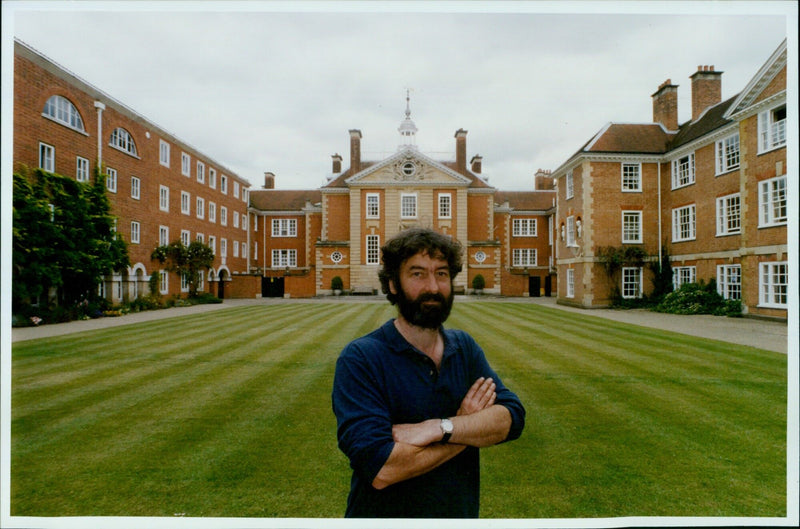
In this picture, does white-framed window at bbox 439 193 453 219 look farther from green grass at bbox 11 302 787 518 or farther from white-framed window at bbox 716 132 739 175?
white-framed window at bbox 716 132 739 175

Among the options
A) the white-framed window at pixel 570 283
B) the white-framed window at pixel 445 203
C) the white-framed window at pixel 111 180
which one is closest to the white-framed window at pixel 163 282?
the white-framed window at pixel 111 180

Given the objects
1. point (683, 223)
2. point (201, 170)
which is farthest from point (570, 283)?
point (201, 170)

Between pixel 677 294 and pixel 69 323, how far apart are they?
31.9 ft

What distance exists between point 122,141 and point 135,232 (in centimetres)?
99

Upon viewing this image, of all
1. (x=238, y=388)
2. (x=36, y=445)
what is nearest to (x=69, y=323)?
(x=36, y=445)

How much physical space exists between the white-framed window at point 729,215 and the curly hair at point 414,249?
598 centimetres

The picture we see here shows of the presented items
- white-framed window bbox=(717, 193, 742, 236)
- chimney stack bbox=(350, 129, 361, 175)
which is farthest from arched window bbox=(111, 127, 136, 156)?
white-framed window bbox=(717, 193, 742, 236)

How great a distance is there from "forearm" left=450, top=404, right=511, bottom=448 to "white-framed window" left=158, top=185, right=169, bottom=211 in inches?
187

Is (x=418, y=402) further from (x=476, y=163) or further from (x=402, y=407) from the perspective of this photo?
(x=476, y=163)

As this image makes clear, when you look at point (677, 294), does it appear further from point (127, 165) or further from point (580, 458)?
point (127, 165)

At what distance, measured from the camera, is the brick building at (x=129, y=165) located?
3000 millimetres

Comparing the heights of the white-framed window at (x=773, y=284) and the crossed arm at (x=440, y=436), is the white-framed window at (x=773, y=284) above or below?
above

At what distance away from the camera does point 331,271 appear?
5.09 metres

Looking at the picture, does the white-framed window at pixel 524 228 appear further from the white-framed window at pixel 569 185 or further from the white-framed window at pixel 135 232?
the white-framed window at pixel 135 232
